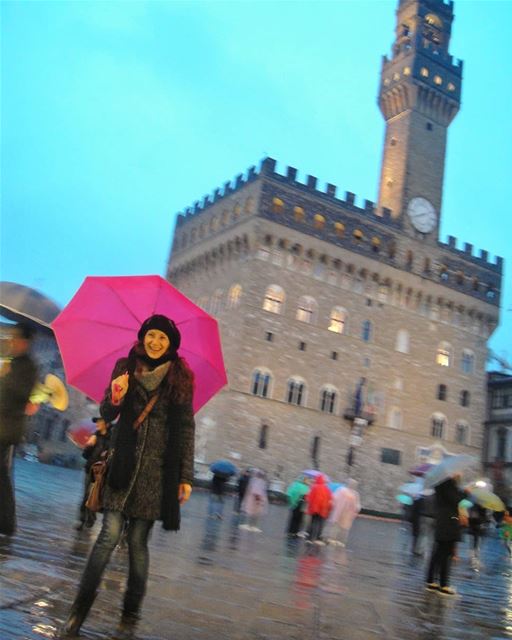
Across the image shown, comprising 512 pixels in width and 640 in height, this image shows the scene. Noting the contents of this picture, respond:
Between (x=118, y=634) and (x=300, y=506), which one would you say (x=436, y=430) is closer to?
(x=300, y=506)

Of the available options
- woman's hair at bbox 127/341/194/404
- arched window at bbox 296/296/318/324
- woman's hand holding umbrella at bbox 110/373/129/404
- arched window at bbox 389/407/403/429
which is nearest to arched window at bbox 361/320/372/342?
arched window at bbox 296/296/318/324

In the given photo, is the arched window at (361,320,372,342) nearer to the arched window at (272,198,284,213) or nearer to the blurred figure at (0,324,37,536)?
the arched window at (272,198,284,213)

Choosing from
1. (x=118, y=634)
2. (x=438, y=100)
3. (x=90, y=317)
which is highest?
(x=438, y=100)

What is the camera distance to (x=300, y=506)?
1312 centimetres

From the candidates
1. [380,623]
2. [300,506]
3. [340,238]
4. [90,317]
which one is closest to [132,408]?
[90,317]

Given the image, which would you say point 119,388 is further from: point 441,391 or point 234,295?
point 441,391

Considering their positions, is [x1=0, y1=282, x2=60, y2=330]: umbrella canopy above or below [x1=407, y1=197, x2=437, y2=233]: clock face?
below

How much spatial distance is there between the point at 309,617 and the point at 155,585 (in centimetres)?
109

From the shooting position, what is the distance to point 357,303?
35.9 meters

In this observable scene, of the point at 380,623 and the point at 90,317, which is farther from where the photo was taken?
the point at 90,317

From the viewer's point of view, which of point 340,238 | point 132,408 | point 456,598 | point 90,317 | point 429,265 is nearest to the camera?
point 132,408

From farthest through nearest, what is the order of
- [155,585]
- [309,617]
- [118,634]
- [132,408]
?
1. [155,585]
2. [309,617]
3. [132,408]
4. [118,634]

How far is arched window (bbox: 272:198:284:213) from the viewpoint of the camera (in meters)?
33.8

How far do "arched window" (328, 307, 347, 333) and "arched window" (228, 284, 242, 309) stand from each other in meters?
5.16
